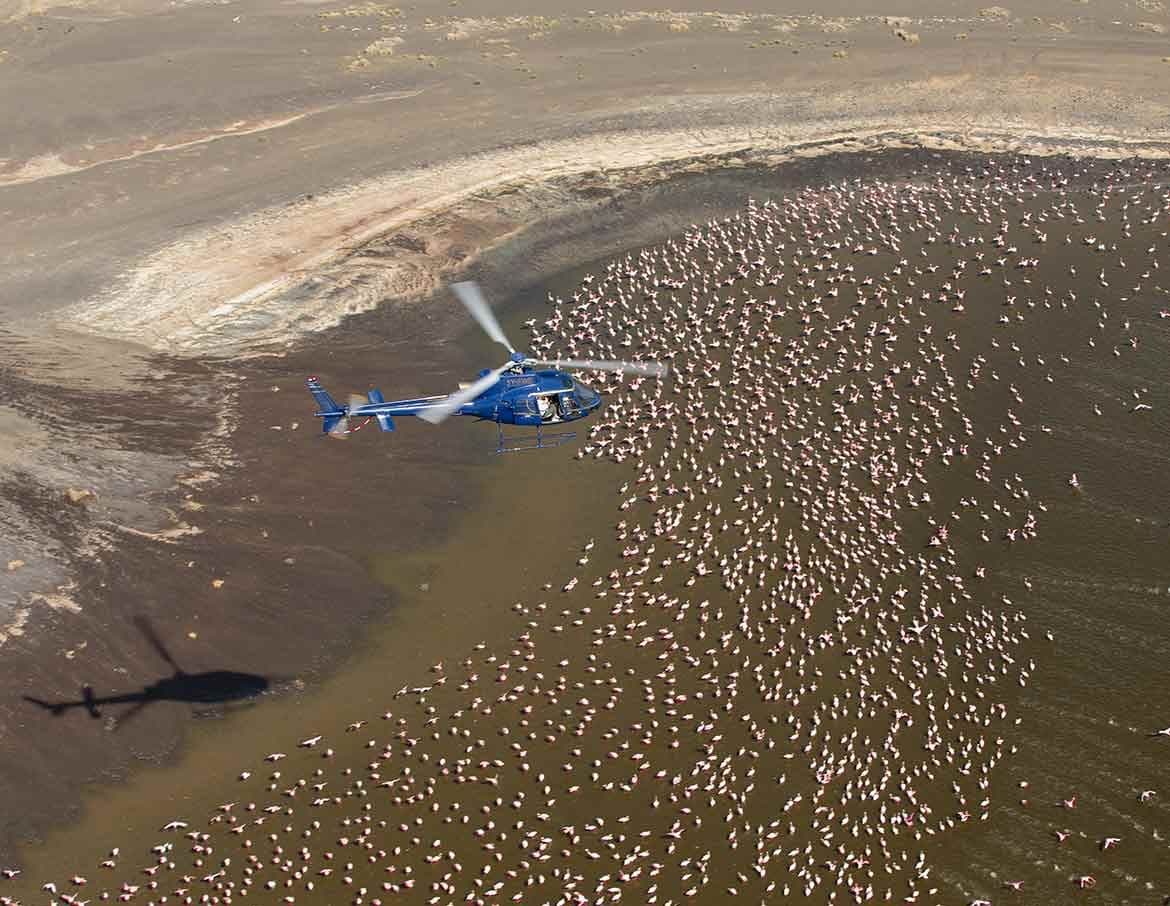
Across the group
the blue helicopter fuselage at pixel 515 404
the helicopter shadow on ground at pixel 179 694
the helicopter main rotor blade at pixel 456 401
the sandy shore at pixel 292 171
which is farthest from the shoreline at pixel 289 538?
the helicopter main rotor blade at pixel 456 401

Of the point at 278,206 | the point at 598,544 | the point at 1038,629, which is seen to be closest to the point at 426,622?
the point at 598,544

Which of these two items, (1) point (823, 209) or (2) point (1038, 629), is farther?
(1) point (823, 209)

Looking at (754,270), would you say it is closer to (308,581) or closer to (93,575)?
(308,581)

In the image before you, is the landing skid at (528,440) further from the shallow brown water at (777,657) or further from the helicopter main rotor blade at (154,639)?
the helicopter main rotor blade at (154,639)

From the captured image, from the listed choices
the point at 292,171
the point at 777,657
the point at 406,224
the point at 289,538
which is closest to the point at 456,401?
the point at 289,538

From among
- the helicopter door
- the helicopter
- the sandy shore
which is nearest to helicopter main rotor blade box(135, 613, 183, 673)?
the sandy shore

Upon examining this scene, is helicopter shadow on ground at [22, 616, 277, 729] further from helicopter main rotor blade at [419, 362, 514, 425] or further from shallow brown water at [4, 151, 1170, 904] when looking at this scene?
helicopter main rotor blade at [419, 362, 514, 425]
